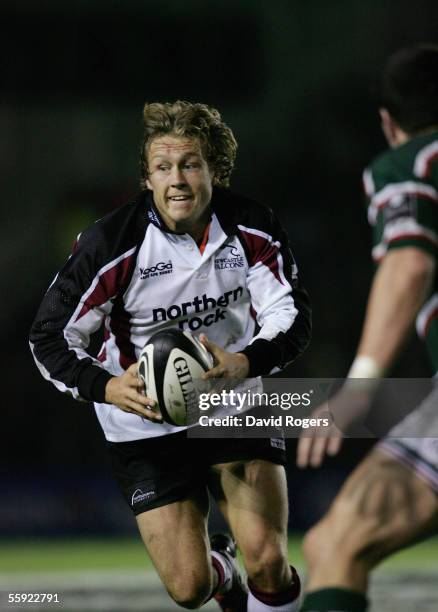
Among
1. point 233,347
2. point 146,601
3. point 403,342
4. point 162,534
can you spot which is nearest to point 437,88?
point 403,342

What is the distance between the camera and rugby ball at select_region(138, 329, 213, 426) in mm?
4012

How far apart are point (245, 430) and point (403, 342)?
1.65 m

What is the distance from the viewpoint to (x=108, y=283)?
14.0ft

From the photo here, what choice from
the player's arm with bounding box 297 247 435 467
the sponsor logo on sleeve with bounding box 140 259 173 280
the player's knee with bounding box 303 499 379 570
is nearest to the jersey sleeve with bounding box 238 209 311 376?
the sponsor logo on sleeve with bounding box 140 259 173 280

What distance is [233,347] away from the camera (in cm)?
448

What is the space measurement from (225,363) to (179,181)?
0.75 metres

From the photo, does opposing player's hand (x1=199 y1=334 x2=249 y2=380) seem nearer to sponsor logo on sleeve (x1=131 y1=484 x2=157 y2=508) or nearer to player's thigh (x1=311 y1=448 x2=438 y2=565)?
sponsor logo on sleeve (x1=131 y1=484 x2=157 y2=508)

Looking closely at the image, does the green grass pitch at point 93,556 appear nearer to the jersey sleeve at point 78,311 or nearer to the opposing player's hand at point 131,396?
the jersey sleeve at point 78,311

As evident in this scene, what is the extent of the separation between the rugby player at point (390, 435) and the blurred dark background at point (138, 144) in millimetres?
6194

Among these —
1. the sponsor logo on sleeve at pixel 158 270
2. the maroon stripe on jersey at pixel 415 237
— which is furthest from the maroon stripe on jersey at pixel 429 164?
the sponsor logo on sleeve at pixel 158 270

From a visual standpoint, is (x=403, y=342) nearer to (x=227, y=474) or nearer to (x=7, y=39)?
(x=227, y=474)

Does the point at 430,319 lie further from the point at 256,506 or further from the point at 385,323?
the point at 256,506

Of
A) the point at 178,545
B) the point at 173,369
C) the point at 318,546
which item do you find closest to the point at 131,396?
the point at 173,369

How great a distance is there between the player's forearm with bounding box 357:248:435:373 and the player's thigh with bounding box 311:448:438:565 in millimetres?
306
